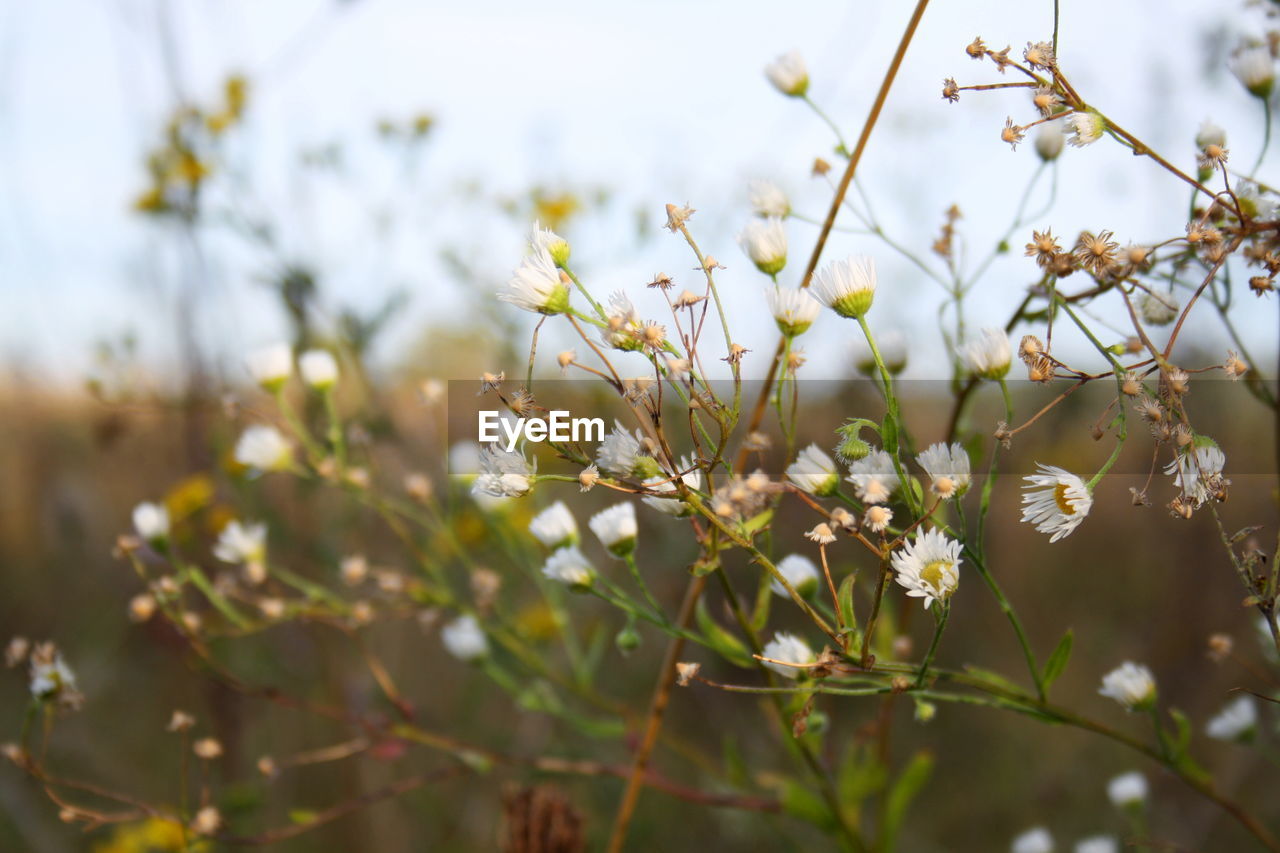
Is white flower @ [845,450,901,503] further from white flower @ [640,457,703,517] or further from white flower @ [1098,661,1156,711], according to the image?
white flower @ [1098,661,1156,711]

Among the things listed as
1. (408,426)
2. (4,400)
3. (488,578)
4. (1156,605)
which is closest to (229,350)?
(408,426)

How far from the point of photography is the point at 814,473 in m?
0.64

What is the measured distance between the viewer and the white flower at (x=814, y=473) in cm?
64

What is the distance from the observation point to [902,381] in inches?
36.3

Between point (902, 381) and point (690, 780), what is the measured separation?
189 centimetres

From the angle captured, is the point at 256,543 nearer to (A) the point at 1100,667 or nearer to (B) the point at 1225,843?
(B) the point at 1225,843

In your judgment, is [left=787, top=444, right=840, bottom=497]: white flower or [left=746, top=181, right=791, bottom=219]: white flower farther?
[left=746, top=181, right=791, bottom=219]: white flower

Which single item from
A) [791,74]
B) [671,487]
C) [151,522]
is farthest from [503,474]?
[151,522]

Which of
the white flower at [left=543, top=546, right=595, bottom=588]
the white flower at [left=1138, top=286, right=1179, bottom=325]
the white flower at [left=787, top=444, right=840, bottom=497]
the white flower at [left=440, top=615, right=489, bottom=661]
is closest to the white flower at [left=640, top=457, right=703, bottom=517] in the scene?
the white flower at [left=787, top=444, right=840, bottom=497]

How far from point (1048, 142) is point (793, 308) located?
41 centimetres

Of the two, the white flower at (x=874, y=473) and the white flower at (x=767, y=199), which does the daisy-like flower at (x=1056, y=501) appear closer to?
the white flower at (x=874, y=473)

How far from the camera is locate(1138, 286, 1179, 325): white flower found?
750 millimetres

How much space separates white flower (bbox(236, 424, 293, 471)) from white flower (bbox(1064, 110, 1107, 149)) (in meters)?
0.94

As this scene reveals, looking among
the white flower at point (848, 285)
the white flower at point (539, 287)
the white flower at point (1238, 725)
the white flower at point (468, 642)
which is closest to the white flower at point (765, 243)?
the white flower at point (848, 285)
